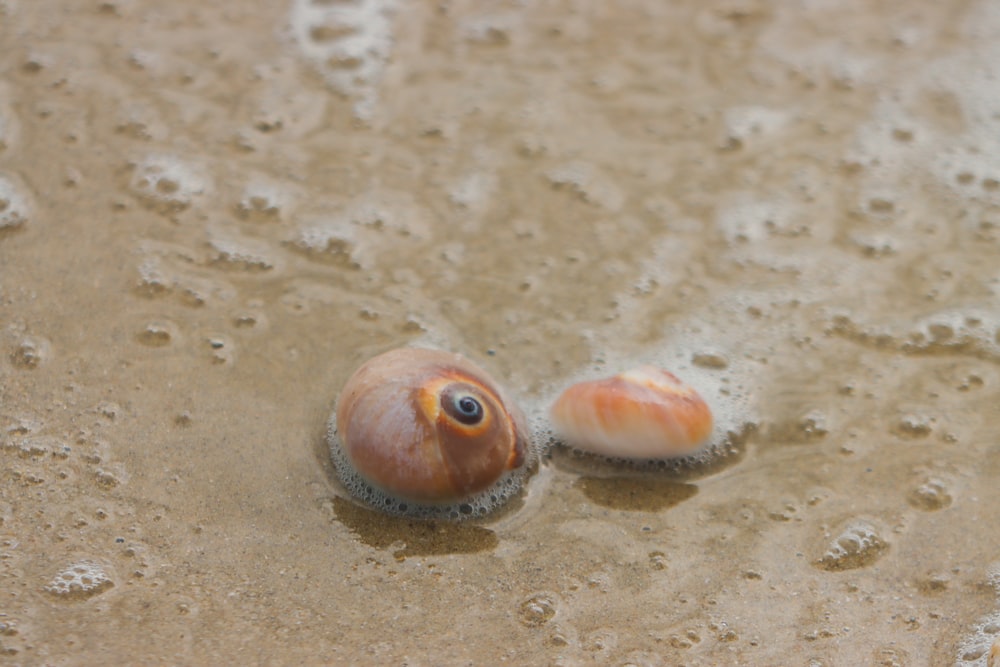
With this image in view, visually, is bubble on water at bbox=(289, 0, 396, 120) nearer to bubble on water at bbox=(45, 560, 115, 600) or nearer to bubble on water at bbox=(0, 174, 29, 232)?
bubble on water at bbox=(0, 174, 29, 232)


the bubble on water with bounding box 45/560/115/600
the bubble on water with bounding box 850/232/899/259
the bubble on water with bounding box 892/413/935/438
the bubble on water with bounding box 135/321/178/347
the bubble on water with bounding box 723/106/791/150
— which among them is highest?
the bubble on water with bounding box 723/106/791/150

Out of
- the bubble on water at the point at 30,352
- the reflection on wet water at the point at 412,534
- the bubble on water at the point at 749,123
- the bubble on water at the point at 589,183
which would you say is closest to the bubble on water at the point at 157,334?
the bubble on water at the point at 30,352

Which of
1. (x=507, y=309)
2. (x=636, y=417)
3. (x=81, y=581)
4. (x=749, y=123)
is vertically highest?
(x=749, y=123)

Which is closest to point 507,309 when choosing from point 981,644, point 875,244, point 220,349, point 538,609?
point 220,349

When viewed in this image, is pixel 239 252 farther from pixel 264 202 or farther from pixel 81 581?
pixel 81 581

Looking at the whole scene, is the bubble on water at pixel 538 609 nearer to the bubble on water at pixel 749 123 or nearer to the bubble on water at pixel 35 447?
the bubble on water at pixel 35 447

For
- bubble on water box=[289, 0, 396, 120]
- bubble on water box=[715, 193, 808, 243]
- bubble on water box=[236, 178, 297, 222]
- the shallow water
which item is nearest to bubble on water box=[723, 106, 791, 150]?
the shallow water
